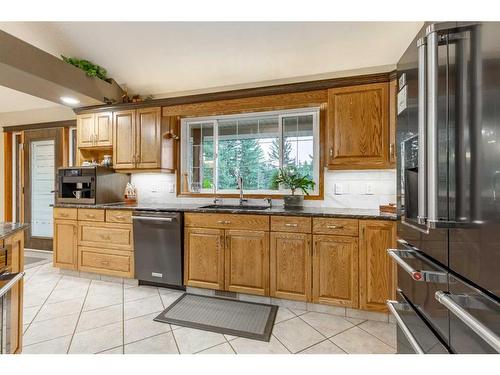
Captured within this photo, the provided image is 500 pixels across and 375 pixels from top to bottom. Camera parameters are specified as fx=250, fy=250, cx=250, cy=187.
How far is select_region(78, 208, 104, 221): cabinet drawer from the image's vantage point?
9.89ft

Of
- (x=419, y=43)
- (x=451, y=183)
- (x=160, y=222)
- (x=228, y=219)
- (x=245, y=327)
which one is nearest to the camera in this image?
(x=451, y=183)

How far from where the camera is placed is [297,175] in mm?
2850

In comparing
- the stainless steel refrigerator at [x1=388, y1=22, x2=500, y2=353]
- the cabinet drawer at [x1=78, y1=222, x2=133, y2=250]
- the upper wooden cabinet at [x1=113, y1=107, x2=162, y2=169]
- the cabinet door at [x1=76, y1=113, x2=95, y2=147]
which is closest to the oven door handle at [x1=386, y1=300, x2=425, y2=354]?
the stainless steel refrigerator at [x1=388, y1=22, x2=500, y2=353]

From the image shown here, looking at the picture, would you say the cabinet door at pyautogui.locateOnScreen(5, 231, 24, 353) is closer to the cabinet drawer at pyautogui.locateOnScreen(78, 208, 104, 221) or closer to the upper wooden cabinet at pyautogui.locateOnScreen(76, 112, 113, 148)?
the cabinet drawer at pyautogui.locateOnScreen(78, 208, 104, 221)

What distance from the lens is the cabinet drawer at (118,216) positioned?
9.49 ft

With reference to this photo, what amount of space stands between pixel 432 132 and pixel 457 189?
218 millimetres

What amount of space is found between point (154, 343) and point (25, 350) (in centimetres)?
88

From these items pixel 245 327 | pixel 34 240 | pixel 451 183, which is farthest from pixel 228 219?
pixel 34 240

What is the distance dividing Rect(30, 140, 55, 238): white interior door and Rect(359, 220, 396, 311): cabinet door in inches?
181

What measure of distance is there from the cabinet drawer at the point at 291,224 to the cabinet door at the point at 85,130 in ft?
9.08

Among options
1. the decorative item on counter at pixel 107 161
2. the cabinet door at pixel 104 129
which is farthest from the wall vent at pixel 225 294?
the cabinet door at pixel 104 129

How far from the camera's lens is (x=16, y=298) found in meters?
1.39

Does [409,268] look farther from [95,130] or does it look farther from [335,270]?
[95,130]
